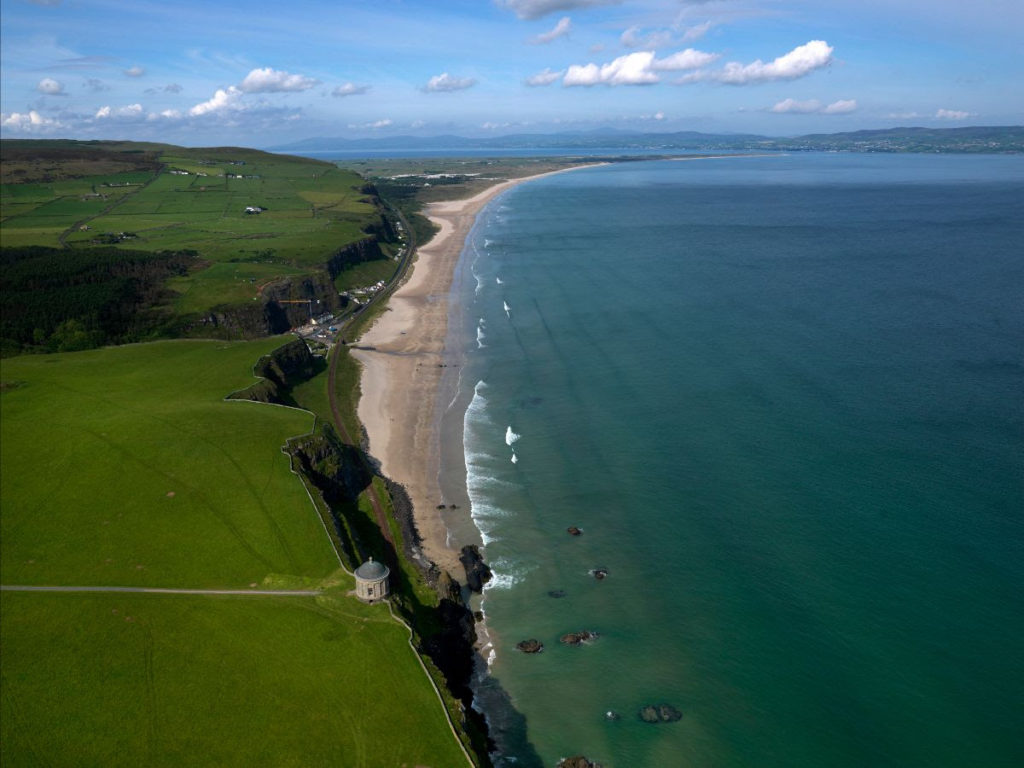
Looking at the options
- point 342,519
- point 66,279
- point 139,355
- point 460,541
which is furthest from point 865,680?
point 66,279

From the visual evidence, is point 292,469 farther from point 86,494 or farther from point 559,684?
point 559,684

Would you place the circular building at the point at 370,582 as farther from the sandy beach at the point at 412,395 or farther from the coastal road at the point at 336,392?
the sandy beach at the point at 412,395

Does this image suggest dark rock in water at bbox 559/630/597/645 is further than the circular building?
Yes

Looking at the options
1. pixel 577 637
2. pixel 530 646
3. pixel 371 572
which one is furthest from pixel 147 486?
pixel 577 637

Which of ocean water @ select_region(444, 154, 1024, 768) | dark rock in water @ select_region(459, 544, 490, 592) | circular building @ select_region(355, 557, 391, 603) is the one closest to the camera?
ocean water @ select_region(444, 154, 1024, 768)

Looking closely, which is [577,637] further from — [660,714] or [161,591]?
[161,591]

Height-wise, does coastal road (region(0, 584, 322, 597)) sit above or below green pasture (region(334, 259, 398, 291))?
below

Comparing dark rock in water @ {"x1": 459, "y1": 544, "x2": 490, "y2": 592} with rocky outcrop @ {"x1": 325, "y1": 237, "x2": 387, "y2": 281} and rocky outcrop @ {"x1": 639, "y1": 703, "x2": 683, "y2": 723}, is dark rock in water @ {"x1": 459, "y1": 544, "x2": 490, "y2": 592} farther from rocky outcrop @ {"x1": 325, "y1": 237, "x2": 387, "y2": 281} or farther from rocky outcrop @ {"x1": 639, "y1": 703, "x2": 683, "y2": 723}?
rocky outcrop @ {"x1": 325, "y1": 237, "x2": 387, "y2": 281}

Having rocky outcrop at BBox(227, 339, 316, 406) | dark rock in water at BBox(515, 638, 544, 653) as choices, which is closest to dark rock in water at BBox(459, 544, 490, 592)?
dark rock in water at BBox(515, 638, 544, 653)
